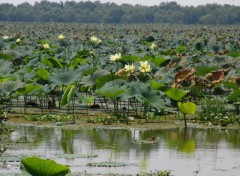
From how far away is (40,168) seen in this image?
18.3ft

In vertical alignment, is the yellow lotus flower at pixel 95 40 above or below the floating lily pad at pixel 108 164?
above

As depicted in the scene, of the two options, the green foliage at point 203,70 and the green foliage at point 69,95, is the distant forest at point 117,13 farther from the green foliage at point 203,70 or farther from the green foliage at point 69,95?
the green foliage at point 69,95

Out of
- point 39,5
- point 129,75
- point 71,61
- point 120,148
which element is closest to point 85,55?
point 71,61

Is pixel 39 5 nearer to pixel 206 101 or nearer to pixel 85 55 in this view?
pixel 85 55

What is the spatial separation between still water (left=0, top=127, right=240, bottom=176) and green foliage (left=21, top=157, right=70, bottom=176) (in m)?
1.74

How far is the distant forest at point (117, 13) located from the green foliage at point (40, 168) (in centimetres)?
7949

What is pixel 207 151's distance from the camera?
8.88m

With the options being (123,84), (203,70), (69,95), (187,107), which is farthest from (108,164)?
(203,70)

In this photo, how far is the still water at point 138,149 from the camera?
777 centimetres

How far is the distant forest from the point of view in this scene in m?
85.7

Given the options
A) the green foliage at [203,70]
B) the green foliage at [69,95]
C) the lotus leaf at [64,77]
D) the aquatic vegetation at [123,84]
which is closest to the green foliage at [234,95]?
the aquatic vegetation at [123,84]

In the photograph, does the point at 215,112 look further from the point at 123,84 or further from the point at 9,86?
the point at 9,86

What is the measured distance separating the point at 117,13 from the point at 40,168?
86.8 meters

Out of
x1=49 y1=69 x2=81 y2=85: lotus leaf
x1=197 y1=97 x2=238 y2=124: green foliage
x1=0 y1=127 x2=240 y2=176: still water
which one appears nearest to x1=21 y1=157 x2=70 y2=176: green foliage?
x1=0 y1=127 x2=240 y2=176: still water
